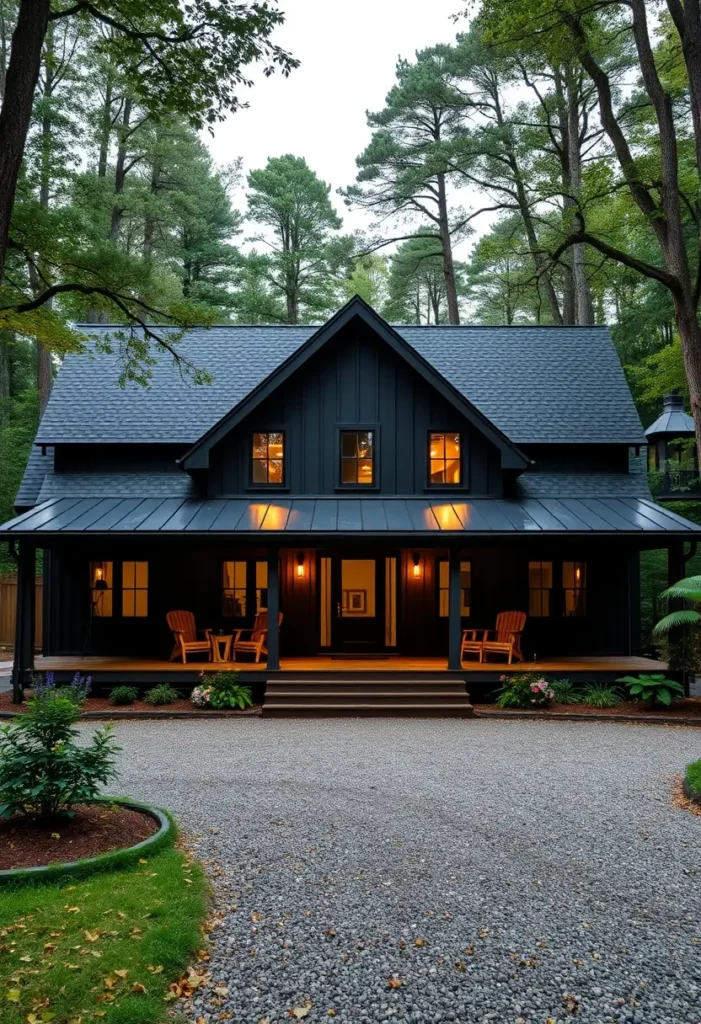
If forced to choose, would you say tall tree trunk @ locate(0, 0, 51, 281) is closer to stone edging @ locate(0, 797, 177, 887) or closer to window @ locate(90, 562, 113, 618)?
stone edging @ locate(0, 797, 177, 887)

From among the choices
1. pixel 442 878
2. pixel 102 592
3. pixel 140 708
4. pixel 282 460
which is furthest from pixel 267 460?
pixel 442 878

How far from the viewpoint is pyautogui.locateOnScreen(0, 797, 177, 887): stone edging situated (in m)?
4.72

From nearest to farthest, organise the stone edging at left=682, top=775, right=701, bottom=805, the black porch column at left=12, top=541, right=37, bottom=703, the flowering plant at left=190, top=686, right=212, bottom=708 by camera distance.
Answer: the stone edging at left=682, top=775, right=701, bottom=805 < the flowering plant at left=190, top=686, right=212, bottom=708 < the black porch column at left=12, top=541, right=37, bottom=703

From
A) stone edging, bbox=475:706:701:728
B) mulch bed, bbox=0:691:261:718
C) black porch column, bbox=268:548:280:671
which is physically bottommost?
stone edging, bbox=475:706:701:728

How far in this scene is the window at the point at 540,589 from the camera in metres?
14.6

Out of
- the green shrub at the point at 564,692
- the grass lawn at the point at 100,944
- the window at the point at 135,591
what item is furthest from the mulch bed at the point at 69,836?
the window at the point at 135,591

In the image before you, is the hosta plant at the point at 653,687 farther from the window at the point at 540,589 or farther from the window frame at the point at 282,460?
the window frame at the point at 282,460

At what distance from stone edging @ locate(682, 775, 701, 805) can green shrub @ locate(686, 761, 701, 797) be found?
10 millimetres

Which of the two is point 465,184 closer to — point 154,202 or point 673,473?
point 154,202

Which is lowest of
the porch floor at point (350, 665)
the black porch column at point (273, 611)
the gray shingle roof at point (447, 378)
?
the porch floor at point (350, 665)

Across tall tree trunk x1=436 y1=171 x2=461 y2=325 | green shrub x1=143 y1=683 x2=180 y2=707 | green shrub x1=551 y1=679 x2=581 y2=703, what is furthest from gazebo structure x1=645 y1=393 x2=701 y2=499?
green shrub x1=143 y1=683 x2=180 y2=707

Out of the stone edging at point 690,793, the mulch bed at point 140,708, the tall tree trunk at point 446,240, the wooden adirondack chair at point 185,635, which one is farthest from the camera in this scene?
the tall tree trunk at point 446,240

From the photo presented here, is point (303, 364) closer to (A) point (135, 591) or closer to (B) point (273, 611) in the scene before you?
(B) point (273, 611)

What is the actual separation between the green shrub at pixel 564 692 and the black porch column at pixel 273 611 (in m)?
4.53
